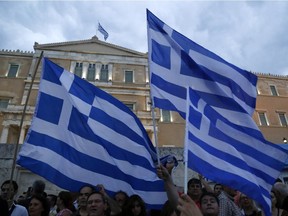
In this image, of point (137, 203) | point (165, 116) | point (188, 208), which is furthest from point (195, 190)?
point (165, 116)

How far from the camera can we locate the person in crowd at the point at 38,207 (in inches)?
145

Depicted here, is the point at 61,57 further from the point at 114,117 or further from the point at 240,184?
the point at 240,184

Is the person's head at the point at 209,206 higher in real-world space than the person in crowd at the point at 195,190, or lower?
lower

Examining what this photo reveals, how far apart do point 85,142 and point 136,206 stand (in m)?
1.20

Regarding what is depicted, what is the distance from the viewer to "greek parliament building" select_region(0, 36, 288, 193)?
24.0 m

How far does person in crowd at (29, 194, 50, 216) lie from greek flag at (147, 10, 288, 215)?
2.06 m

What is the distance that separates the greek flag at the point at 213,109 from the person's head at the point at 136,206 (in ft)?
4.17

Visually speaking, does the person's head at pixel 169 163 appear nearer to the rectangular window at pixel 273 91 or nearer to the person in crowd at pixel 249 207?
the person in crowd at pixel 249 207

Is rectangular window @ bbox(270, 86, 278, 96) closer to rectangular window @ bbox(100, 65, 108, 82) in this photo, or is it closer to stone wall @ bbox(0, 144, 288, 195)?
rectangular window @ bbox(100, 65, 108, 82)

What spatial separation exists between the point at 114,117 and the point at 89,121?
410 millimetres

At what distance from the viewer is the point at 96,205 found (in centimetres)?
332

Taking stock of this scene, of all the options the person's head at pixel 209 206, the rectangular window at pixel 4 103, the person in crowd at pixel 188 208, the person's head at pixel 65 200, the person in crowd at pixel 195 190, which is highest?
the rectangular window at pixel 4 103

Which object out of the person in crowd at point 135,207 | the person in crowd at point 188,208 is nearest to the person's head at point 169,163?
the person in crowd at point 135,207

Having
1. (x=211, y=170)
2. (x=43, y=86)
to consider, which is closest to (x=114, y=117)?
(x=43, y=86)
